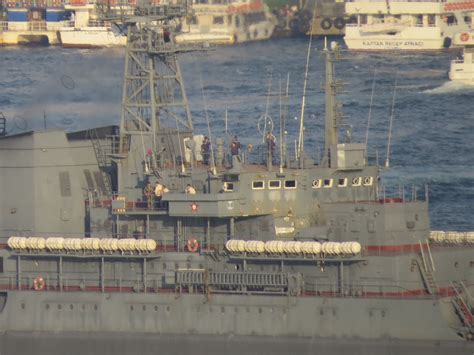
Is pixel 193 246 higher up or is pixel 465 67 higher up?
pixel 465 67

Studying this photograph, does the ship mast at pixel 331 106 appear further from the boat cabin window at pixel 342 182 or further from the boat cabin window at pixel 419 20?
the boat cabin window at pixel 419 20

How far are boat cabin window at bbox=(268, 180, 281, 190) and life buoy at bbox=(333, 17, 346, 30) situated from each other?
11202 centimetres

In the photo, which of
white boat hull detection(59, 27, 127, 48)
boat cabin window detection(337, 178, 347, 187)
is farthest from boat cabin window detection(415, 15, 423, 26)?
boat cabin window detection(337, 178, 347, 187)

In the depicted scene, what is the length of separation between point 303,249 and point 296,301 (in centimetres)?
156

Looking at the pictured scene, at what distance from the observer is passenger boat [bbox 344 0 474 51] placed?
143625 millimetres

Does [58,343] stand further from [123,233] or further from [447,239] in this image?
[447,239]

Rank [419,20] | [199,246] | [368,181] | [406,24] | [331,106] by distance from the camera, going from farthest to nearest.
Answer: [419,20] < [406,24] < [368,181] < [331,106] < [199,246]

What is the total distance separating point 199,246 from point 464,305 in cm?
841

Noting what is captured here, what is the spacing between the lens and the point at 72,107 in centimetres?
6925

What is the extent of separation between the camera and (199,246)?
176 ft

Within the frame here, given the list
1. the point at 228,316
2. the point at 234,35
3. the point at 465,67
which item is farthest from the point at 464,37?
the point at 228,316

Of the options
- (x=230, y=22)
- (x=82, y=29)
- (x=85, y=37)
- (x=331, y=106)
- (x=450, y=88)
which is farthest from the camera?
(x=230, y=22)

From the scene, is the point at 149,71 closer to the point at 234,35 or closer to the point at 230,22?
the point at 234,35

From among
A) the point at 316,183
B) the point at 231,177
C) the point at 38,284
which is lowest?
the point at 38,284
